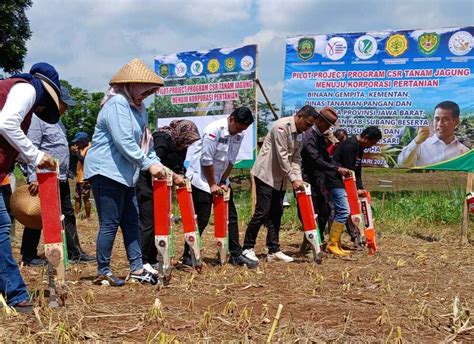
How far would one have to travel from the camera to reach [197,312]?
13.2 ft

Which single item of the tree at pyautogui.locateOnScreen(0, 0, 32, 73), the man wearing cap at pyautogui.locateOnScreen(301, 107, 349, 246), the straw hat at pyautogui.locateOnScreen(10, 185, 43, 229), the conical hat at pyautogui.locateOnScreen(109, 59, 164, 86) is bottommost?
the straw hat at pyautogui.locateOnScreen(10, 185, 43, 229)

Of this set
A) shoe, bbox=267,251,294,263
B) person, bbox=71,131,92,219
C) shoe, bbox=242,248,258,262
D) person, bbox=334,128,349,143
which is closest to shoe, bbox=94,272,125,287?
shoe, bbox=242,248,258,262

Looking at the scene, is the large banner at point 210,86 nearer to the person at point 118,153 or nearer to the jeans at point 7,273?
the person at point 118,153

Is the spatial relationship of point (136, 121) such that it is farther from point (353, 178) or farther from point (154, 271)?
point (353, 178)

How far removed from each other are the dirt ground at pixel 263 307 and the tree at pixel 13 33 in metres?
16.9

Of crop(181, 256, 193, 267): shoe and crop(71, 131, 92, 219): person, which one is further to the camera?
crop(71, 131, 92, 219): person

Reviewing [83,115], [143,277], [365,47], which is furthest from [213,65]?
[83,115]

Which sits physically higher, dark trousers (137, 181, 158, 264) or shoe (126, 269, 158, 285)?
dark trousers (137, 181, 158, 264)

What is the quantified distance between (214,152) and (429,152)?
426 cm

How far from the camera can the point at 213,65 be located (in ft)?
35.4

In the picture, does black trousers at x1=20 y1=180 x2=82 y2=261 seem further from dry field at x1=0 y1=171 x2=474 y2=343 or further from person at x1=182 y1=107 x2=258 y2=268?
person at x1=182 y1=107 x2=258 y2=268

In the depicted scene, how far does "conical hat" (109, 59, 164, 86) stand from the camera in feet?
15.5

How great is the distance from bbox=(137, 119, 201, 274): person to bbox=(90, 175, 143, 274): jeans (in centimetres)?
48

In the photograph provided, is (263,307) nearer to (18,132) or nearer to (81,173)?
(18,132)
